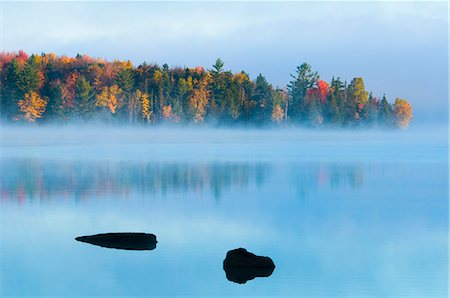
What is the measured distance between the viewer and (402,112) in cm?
10406

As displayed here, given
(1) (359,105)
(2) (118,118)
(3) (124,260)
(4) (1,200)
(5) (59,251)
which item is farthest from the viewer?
(1) (359,105)

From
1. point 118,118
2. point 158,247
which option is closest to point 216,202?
point 158,247

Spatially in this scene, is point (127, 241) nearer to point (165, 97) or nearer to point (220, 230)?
point (220, 230)

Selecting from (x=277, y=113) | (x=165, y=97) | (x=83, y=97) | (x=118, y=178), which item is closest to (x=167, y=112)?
(x=165, y=97)

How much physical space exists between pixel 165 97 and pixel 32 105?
17.1 metres

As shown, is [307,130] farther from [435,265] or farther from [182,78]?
[435,265]

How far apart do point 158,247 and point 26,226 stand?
12.2ft

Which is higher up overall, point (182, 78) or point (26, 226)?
point (182, 78)

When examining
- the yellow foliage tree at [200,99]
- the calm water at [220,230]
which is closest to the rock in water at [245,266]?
the calm water at [220,230]

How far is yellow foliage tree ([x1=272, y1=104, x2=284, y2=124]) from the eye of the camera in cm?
9372

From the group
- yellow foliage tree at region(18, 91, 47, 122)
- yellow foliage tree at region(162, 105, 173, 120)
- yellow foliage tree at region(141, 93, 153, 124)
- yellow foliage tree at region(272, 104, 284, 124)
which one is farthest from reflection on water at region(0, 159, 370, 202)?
yellow foliage tree at region(272, 104, 284, 124)

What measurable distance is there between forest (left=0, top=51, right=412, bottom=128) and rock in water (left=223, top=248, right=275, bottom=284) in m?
74.9

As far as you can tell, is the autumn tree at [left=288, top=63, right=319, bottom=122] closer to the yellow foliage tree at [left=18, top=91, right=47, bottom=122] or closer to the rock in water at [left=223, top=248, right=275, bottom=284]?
the yellow foliage tree at [left=18, top=91, right=47, bottom=122]

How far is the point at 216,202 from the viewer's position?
65.6 ft
